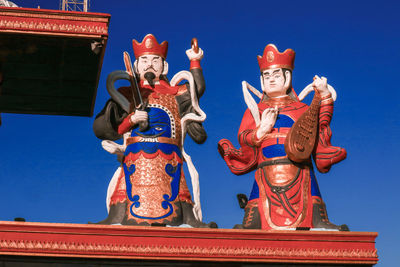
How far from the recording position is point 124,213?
9.32 metres

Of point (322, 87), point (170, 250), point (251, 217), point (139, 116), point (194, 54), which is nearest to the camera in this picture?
point (170, 250)

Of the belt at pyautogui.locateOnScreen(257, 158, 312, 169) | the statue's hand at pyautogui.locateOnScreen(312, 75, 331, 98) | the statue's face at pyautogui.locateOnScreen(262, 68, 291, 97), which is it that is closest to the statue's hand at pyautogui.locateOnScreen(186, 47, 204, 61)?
the statue's face at pyautogui.locateOnScreen(262, 68, 291, 97)

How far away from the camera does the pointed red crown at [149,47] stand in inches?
397

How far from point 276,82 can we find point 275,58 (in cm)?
33

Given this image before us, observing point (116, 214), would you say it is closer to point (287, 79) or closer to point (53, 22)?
point (53, 22)

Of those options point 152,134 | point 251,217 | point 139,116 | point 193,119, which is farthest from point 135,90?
point 251,217

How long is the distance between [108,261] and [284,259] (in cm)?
200

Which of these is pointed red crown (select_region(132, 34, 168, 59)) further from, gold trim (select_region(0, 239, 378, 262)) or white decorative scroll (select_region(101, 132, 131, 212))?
gold trim (select_region(0, 239, 378, 262))

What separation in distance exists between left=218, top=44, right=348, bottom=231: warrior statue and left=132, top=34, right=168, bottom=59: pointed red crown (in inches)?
48.6

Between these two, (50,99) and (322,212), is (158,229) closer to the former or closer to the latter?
(322,212)

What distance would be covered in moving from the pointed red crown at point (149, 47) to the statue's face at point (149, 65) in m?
0.06

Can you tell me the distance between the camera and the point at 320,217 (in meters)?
9.21

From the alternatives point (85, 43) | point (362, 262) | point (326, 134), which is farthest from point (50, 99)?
point (362, 262)

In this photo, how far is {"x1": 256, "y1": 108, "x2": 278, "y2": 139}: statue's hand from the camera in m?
9.66
